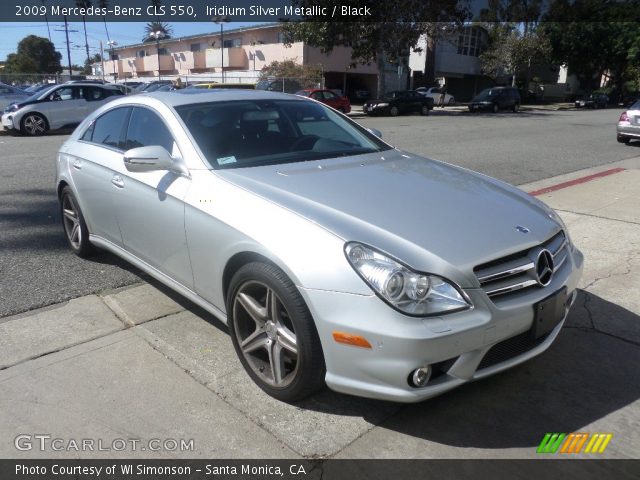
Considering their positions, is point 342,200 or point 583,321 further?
point 583,321

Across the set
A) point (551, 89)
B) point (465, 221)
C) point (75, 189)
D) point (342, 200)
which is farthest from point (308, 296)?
point (551, 89)

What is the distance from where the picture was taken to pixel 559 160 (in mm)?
11906

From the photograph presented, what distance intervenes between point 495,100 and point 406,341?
113 feet

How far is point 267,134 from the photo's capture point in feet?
12.8

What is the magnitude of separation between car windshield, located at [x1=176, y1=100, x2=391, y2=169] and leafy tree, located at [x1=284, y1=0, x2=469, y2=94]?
2465 centimetres

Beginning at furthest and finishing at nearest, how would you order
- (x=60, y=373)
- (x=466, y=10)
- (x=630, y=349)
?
1. (x=466, y=10)
2. (x=630, y=349)
3. (x=60, y=373)

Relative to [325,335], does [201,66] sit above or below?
above

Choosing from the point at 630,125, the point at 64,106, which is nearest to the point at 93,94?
the point at 64,106

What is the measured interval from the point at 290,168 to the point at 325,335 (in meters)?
1.30

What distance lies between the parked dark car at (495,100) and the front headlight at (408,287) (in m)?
33.5

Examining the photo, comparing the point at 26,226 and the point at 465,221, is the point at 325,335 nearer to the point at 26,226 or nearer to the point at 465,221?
the point at 465,221

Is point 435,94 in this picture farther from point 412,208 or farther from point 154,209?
point 412,208

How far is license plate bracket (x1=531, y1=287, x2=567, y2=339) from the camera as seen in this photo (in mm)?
2736

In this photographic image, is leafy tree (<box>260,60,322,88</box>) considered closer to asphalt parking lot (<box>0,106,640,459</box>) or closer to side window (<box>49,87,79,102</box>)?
side window (<box>49,87,79,102</box>)
